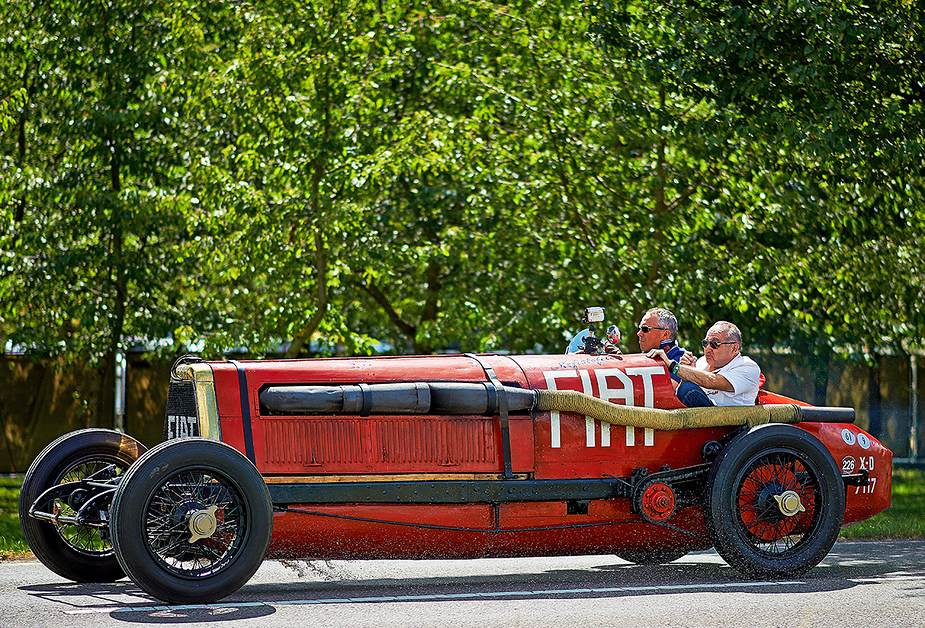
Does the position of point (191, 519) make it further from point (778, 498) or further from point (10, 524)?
point (10, 524)

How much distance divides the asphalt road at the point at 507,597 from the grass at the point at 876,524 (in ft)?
3.02

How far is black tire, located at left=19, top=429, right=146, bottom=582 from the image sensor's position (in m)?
7.08

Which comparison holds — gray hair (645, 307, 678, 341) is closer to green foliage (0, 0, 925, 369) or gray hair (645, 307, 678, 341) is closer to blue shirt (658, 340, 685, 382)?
blue shirt (658, 340, 685, 382)

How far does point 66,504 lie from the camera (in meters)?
7.02

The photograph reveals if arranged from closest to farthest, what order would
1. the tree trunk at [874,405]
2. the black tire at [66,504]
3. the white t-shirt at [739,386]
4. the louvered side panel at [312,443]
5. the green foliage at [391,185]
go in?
the louvered side panel at [312,443]
the black tire at [66,504]
the white t-shirt at [739,386]
the green foliage at [391,185]
the tree trunk at [874,405]

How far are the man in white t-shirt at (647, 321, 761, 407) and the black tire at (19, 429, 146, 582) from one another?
131 inches

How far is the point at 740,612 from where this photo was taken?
6.27 meters

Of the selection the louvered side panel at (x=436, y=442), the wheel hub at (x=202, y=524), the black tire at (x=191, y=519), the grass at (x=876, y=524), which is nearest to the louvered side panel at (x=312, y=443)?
the louvered side panel at (x=436, y=442)

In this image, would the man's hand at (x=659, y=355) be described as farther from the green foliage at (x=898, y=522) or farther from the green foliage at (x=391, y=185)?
the green foliage at (x=391, y=185)

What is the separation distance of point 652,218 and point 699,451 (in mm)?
5660

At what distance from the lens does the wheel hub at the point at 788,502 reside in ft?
24.1

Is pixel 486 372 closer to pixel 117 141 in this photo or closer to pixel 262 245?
pixel 262 245

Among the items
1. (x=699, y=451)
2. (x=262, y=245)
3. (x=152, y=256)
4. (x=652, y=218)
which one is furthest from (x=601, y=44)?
(x=152, y=256)

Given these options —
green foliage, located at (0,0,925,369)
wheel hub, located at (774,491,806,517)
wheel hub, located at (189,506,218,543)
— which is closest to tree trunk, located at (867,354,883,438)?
green foliage, located at (0,0,925,369)
